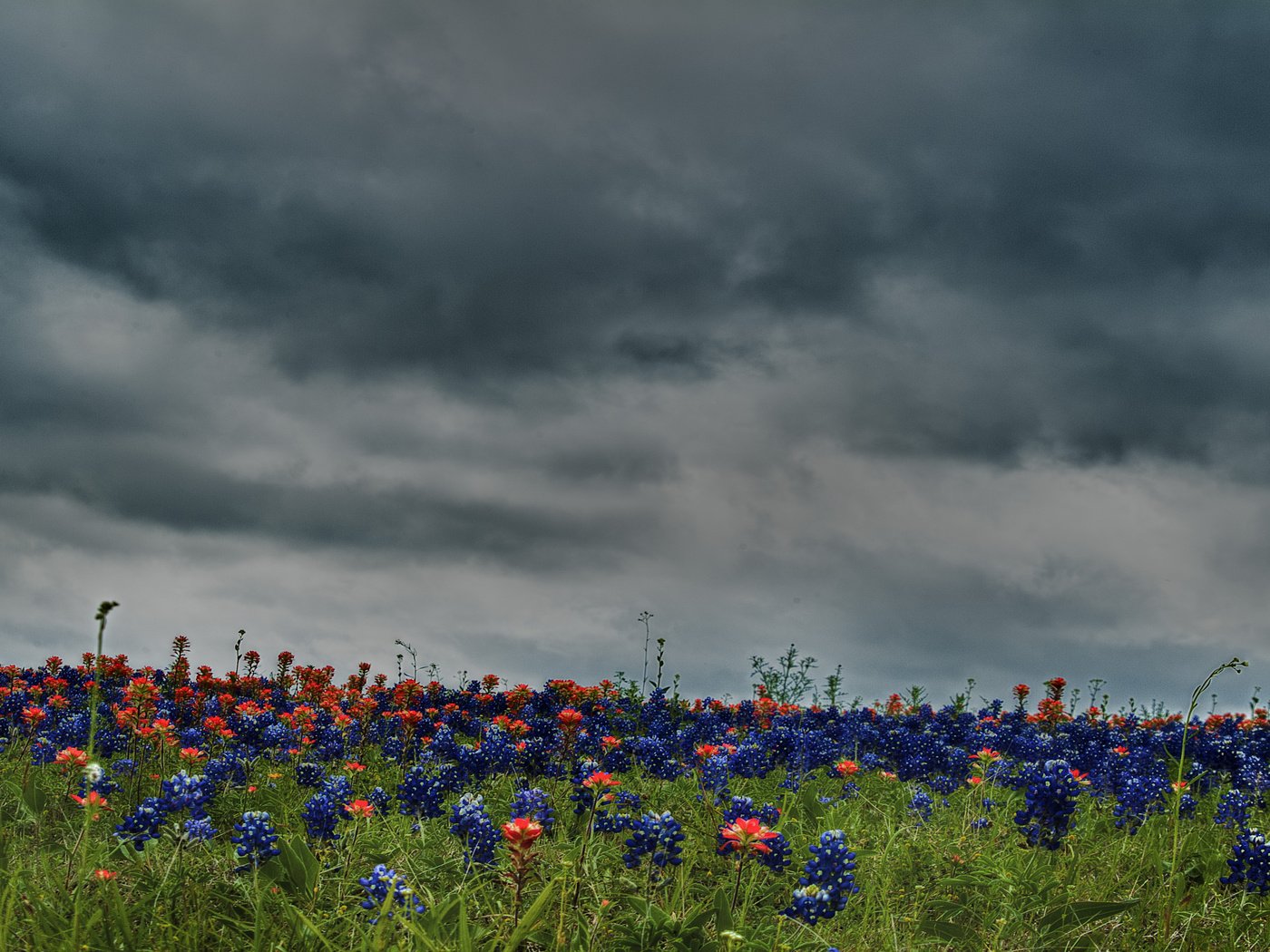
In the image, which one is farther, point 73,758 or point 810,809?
point 810,809

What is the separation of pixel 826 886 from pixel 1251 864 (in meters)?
3.04

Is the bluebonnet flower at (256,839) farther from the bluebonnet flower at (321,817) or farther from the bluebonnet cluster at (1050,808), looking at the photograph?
the bluebonnet cluster at (1050,808)

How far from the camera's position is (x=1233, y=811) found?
7.60m

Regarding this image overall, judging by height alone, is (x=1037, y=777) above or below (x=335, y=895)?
above

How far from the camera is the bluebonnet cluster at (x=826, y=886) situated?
4555 millimetres

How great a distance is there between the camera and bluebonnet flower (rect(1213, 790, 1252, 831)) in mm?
7535

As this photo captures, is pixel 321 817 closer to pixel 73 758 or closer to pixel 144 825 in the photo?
pixel 144 825

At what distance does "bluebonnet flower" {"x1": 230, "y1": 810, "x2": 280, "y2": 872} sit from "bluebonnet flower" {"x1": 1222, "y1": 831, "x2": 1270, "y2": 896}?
585 centimetres

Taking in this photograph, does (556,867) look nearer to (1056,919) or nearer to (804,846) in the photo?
(804,846)

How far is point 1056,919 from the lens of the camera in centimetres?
536

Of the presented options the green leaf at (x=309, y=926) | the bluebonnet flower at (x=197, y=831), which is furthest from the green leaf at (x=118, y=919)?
the green leaf at (x=309, y=926)

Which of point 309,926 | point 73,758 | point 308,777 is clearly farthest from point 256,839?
point 308,777

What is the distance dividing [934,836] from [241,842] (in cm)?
Result: 479

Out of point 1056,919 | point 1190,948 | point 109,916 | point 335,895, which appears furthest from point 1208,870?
point 109,916
